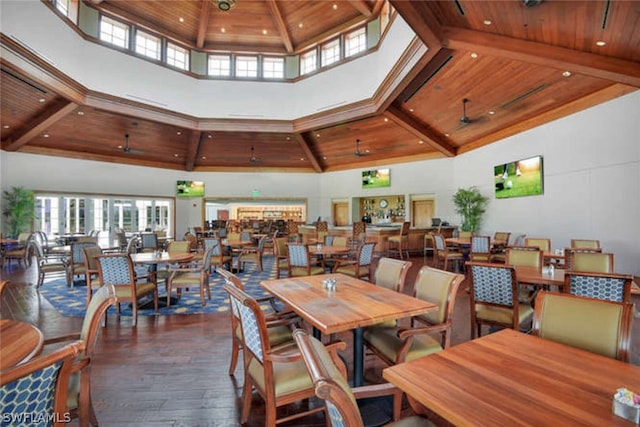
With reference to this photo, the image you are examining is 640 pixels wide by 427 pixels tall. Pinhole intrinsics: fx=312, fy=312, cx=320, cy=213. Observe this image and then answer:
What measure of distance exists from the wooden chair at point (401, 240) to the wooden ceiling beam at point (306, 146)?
4710 mm

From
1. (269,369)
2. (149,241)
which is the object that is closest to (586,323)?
(269,369)

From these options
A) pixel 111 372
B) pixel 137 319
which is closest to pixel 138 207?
pixel 137 319

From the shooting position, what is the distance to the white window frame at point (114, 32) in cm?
874

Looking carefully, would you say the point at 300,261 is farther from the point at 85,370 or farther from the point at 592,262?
the point at 592,262

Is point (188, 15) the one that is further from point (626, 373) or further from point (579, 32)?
point (626, 373)

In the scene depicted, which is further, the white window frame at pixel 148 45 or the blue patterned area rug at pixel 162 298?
the white window frame at pixel 148 45

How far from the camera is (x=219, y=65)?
1091 cm

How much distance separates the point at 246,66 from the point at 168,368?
34.9ft

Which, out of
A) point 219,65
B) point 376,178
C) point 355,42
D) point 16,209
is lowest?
point 16,209

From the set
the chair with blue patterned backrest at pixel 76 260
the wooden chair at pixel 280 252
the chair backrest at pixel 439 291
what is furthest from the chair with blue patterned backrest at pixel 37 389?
the chair with blue patterned backrest at pixel 76 260

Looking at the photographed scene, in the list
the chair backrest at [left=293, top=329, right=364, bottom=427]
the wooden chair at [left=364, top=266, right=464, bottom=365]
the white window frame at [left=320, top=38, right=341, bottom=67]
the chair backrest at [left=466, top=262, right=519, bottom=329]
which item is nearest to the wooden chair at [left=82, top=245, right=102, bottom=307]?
the wooden chair at [left=364, top=266, right=464, bottom=365]

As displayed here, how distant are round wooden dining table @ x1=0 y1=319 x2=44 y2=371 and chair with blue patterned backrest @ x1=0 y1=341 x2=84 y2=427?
0.31m

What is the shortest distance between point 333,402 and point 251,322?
100cm

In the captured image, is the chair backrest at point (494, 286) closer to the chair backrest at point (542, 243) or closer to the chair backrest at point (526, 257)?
the chair backrest at point (526, 257)
